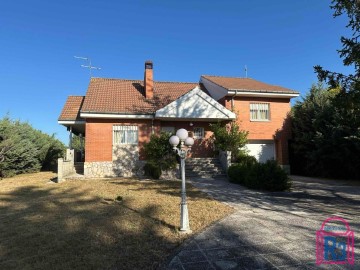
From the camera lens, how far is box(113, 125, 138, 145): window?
61.9 feet

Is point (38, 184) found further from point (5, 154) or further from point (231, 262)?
point (231, 262)

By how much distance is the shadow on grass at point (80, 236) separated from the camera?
5508 millimetres

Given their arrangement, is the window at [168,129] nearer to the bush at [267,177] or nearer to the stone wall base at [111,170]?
the stone wall base at [111,170]

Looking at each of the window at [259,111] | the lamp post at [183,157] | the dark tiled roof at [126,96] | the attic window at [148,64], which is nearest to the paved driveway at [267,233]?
the lamp post at [183,157]

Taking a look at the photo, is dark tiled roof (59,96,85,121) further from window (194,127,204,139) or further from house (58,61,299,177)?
window (194,127,204,139)

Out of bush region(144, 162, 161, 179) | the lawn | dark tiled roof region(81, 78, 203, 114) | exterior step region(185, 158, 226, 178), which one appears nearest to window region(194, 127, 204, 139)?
exterior step region(185, 158, 226, 178)

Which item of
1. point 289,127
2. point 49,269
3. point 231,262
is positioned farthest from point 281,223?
point 289,127

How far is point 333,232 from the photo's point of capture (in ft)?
22.3

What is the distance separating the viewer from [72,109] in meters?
20.3

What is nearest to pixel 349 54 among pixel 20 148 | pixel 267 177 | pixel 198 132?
pixel 267 177

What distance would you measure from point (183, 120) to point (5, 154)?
38.1 ft

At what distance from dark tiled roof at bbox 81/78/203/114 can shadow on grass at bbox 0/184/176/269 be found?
29.6 feet

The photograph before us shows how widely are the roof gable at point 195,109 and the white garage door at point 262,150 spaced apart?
4059 mm

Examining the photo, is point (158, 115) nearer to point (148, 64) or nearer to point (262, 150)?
point (148, 64)
